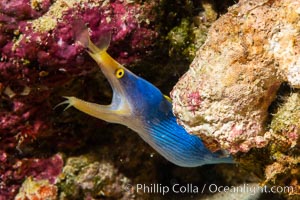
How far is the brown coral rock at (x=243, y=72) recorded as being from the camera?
178cm

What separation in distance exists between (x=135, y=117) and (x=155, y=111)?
0.16 meters

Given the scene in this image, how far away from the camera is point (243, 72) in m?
1.82

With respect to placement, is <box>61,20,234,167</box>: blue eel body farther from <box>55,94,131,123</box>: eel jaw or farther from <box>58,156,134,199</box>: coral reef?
<box>58,156,134,199</box>: coral reef

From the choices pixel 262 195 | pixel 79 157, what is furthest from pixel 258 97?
pixel 79 157

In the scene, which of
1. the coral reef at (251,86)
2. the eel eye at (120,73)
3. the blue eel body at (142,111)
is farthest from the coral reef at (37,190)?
the coral reef at (251,86)

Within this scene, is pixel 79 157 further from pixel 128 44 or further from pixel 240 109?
pixel 240 109

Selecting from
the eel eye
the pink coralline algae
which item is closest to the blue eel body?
the eel eye

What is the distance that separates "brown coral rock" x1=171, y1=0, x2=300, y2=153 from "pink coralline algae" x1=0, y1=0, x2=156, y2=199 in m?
0.88

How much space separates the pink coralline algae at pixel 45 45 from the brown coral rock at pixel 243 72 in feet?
2.90

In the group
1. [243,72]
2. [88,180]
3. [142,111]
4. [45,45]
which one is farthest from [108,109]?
[243,72]

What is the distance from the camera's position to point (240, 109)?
73.4 inches

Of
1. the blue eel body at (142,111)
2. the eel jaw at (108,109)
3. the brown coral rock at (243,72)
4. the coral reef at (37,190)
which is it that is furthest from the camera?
the coral reef at (37,190)

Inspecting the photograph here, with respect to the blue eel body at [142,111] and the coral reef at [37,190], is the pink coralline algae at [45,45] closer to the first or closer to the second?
the blue eel body at [142,111]

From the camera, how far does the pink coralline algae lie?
254 centimetres
